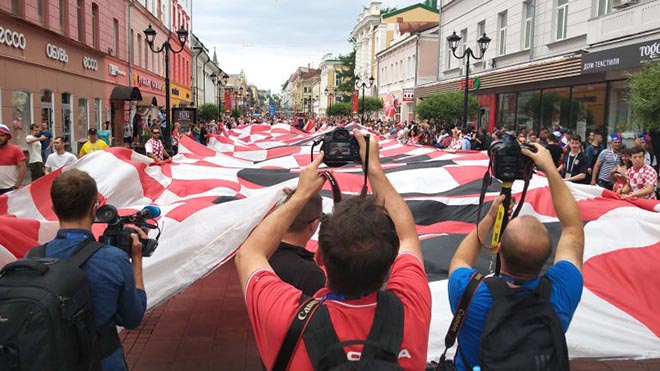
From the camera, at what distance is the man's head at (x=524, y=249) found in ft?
6.83

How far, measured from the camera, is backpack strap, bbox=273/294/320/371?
5.32 feet

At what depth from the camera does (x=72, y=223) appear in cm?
251

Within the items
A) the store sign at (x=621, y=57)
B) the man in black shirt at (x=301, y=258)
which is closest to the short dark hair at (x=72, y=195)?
the man in black shirt at (x=301, y=258)

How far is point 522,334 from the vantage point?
2.02 m

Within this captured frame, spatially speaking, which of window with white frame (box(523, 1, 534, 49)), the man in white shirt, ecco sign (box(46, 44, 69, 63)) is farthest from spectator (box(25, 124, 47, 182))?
window with white frame (box(523, 1, 534, 49))

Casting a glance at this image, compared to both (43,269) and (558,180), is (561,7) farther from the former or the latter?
(43,269)

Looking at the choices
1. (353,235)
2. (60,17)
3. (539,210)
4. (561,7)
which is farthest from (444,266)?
(60,17)

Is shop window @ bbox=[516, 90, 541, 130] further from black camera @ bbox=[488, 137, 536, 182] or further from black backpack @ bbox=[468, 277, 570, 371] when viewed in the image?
black backpack @ bbox=[468, 277, 570, 371]

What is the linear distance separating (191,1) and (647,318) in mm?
50736

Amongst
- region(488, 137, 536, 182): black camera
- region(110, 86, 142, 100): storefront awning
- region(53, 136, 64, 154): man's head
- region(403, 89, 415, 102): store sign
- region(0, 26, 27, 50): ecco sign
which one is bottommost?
region(53, 136, 64, 154): man's head

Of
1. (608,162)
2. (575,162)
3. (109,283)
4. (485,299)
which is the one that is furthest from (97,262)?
(608,162)

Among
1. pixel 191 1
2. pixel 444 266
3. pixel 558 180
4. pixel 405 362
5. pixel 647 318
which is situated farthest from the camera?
pixel 191 1

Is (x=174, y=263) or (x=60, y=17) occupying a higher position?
(x=60, y=17)

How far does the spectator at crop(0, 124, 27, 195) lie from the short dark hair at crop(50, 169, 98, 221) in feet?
17.7
